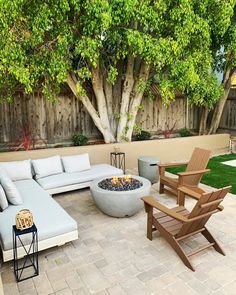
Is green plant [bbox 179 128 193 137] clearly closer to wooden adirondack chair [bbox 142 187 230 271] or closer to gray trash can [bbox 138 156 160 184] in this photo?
gray trash can [bbox 138 156 160 184]

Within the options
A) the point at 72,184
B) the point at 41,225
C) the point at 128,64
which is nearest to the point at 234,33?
the point at 128,64

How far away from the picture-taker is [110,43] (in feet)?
20.4

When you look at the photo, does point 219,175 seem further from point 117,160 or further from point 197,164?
point 117,160

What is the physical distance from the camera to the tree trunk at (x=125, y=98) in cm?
738

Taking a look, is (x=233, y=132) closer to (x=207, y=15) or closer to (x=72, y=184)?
(x=207, y=15)

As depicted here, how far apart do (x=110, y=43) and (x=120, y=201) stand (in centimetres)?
384

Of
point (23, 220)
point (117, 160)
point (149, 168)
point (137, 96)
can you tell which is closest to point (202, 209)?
point (23, 220)

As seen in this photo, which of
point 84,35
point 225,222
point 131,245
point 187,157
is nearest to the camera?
point 131,245

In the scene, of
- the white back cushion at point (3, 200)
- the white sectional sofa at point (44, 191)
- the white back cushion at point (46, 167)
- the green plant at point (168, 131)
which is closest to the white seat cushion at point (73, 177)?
the white sectional sofa at point (44, 191)

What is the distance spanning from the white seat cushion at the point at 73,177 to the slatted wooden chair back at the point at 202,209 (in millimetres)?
2689

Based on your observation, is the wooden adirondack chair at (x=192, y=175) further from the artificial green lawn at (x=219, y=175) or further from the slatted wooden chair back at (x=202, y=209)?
the slatted wooden chair back at (x=202, y=209)

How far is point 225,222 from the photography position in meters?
4.31

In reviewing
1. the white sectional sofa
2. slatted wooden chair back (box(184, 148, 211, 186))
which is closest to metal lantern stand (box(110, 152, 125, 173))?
the white sectional sofa

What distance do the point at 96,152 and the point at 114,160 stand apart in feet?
1.83
